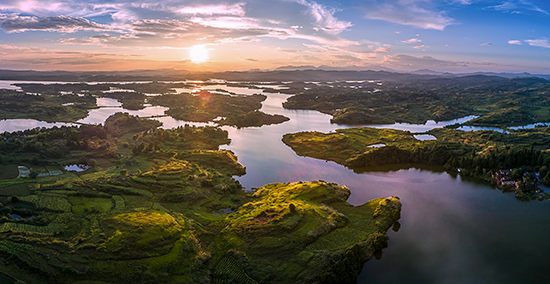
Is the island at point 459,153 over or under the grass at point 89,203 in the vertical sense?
over

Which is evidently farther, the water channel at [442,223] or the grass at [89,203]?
the grass at [89,203]

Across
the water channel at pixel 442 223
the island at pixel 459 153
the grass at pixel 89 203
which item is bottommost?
the water channel at pixel 442 223

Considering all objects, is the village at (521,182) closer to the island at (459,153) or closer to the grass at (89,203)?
the island at (459,153)

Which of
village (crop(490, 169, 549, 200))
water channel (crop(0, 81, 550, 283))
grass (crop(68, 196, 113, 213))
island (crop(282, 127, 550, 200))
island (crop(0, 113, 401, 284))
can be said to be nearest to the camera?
island (crop(0, 113, 401, 284))

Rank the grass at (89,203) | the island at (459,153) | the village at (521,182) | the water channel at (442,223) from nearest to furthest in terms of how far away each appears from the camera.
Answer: the water channel at (442,223), the grass at (89,203), the village at (521,182), the island at (459,153)

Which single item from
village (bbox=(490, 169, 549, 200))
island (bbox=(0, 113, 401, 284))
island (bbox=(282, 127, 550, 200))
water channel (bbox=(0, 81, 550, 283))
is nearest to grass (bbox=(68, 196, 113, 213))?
island (bbox=(0, 113, 401, 284))

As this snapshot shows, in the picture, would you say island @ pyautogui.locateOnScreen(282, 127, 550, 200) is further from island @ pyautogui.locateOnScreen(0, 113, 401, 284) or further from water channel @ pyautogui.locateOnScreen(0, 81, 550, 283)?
island @ pyautogui.locateOnScreen(0, 113, 401, 284)

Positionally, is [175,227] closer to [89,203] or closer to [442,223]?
[89,203]

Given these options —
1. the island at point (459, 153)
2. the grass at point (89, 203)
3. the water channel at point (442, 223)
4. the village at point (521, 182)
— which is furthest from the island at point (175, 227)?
the village at point (521, 182)
